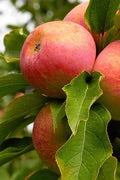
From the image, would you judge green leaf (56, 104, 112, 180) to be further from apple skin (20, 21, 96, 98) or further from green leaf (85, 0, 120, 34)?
green leaf (85, 0, 120, 34)

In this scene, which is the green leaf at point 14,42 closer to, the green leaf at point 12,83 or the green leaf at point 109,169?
the green leaf at point 12,83

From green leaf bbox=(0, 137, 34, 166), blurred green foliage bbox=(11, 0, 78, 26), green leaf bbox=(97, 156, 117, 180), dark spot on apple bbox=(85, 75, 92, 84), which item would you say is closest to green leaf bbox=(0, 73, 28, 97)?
green leaf bbox=(0, 137, 34, 166)

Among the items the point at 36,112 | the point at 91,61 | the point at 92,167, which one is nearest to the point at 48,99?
the point at 36,112

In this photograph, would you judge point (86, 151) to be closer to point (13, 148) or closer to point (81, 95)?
point (81, 95)

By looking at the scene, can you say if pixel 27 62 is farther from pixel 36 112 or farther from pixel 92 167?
pixel 92 167

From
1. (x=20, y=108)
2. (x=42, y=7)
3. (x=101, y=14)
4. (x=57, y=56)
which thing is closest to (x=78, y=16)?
(x=101, y=14)

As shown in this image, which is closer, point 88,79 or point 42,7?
point 88,79
